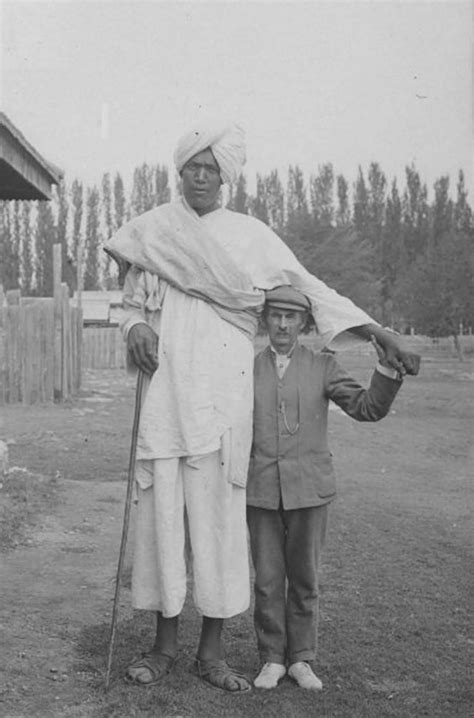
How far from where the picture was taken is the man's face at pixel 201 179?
3623 millimetres

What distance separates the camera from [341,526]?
22.6 ft

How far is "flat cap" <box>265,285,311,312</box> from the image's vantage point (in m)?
3.69

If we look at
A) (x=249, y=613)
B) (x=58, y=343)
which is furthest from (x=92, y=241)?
(x=249, y=613)

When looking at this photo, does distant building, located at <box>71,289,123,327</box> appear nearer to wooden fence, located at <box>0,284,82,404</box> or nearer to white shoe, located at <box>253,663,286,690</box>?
wooden fence, located at <box>0,284,82,404</box>

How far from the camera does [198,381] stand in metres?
3.53

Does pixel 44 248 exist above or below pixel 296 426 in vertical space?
above

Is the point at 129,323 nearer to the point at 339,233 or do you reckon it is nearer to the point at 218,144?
the point at 218,144

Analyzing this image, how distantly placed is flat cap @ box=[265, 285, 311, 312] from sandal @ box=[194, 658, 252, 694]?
56.1 inches

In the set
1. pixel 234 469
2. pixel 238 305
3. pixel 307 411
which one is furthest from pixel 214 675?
pixel 238 305

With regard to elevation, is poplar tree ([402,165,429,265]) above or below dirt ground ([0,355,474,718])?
above

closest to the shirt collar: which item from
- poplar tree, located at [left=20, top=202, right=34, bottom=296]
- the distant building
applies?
the distant building

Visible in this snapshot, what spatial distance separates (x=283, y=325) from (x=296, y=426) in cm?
41

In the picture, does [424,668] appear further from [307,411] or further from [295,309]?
[295,309]

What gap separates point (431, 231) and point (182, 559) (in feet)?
182
